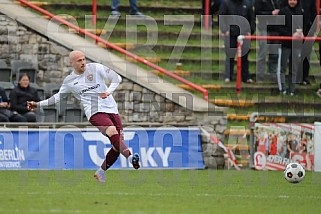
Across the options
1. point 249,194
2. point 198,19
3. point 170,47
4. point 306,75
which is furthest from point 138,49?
point 249,194

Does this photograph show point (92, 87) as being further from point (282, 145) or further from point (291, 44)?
point (291, 44)

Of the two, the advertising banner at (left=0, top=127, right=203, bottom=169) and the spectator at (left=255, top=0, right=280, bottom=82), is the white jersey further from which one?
the spectator at (left=255, top=0, right=280, bottom=82)

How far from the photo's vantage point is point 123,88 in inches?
880

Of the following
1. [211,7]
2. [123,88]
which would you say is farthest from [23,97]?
[211,7]

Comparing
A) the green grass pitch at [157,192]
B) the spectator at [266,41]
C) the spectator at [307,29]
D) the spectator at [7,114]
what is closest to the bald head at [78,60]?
the green grass pitch at [157,192]

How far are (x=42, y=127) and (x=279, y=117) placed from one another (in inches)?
192

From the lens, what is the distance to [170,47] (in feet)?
80.5

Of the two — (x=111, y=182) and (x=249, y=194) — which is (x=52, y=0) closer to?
(x=111, y=182)

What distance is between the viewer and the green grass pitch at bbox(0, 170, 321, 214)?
12.9 m

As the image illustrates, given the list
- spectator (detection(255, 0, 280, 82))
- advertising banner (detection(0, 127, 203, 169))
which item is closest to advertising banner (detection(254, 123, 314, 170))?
advertising banner (detection(0, 127, 203, 169))

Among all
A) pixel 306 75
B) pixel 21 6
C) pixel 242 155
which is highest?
pixel 21 6

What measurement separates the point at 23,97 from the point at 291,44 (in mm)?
6330

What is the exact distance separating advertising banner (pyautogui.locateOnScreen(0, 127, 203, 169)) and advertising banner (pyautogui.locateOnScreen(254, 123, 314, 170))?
123cm

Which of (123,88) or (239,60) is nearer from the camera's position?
(123,88)
